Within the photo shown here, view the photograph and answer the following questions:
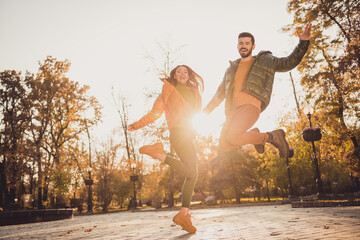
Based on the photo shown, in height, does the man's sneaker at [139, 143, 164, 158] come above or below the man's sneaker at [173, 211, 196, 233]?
above

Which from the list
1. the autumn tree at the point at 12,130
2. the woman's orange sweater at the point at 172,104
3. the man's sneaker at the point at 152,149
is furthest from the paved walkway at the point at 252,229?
the autumn tree at the point at 12,130

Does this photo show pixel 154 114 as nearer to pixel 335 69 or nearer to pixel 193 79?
pixel 193 79

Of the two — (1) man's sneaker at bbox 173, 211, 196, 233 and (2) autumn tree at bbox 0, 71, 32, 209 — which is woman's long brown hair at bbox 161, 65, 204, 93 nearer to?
(1) man's sneaker at bbox 173, 211, 196, 233

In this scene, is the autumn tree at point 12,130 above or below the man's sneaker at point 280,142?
above

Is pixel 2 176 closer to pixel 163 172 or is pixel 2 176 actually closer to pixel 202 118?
pixel 163 172

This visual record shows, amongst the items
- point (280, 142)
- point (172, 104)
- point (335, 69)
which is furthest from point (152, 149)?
point (335, 69)

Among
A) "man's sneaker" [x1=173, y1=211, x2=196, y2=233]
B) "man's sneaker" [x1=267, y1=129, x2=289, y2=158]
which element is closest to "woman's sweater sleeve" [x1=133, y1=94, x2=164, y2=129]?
"man's sneaker" [x1=173, y1=211, x2=196, y2=233]

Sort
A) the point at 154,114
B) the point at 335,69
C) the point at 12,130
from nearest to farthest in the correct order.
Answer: the point at 154,114
the point at 335,69
the point at 12,130

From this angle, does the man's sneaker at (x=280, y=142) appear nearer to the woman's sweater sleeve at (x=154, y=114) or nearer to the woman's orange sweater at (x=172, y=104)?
the woman's orange sweater at (x=172, y=104)

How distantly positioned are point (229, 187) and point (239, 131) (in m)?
19.9

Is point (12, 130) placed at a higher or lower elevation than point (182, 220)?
higher

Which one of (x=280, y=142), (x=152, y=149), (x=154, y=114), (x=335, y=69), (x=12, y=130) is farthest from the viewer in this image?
(x=12, y=130)

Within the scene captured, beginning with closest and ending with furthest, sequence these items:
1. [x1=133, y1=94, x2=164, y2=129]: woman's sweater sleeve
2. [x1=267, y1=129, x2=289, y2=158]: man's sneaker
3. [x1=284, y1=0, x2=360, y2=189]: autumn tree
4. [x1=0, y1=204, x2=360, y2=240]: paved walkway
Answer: [x1=0, y1=204, x2=360, y2=240]: paved walkway
[x1=267, y1=129, x2=289, y2=158]: man's sneaker
[x1=133, y1=94, x2=164, y2=129]: woman's sweater sleeve
[x1=284, y1=0, x2=360, y2=189]: autumn tree

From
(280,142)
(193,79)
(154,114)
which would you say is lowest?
(280,142)
